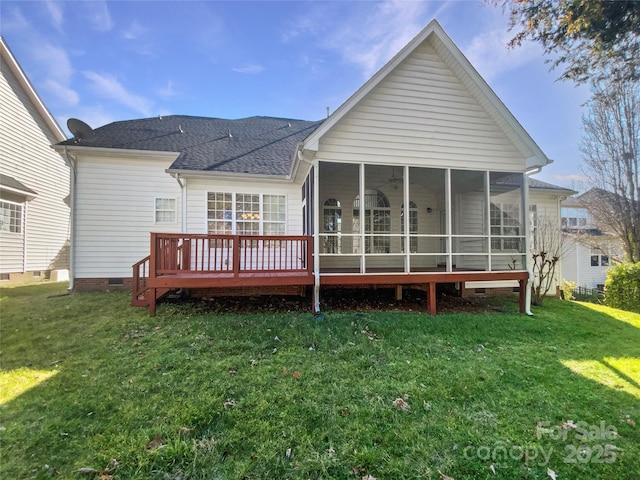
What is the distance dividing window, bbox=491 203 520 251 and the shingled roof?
6759 millimetres

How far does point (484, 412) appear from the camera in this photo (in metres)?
3.24

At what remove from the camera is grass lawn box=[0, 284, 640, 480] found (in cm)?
250

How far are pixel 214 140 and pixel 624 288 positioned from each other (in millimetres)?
15625

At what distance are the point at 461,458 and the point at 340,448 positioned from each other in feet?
3.49

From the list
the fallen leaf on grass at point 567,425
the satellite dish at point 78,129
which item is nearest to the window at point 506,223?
the fallen leaf on grass at point 567,425

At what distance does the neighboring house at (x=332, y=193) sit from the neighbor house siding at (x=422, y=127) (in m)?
0.03

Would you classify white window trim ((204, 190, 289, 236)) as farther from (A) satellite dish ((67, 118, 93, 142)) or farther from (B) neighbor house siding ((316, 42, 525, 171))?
(A) satellite dish ((67, 118, 93, 142))

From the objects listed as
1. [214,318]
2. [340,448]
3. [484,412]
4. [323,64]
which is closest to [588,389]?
[484,412]

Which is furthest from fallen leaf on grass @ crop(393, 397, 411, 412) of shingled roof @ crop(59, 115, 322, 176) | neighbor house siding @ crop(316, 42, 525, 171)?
shingled roof @ crop(59, 115, 322, 176)

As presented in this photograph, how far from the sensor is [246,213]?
9547 mm

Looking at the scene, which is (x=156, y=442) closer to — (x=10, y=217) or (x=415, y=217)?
(x=415, y=217)

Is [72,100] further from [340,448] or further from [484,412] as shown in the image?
[484,412]

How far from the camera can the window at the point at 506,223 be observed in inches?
329

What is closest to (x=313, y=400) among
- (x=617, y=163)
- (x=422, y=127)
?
(x=422, y=127)
